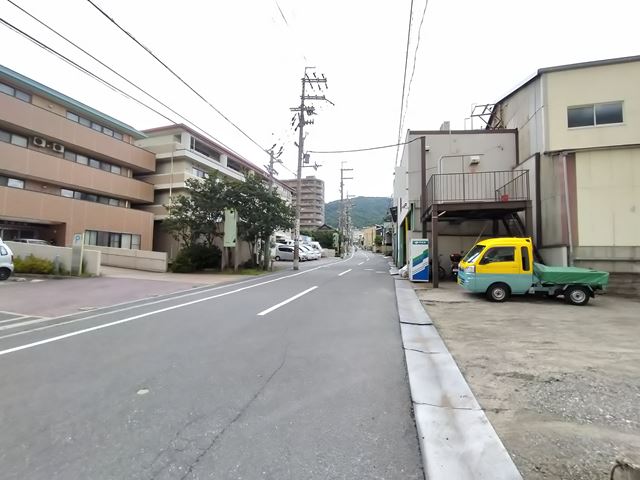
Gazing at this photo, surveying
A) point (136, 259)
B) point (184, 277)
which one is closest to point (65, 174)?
point (136, 259)

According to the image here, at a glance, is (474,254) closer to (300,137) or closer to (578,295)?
(578,295)

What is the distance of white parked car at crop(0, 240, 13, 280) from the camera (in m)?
15.3

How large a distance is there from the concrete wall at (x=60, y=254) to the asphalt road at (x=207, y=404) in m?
12.3

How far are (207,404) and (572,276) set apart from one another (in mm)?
10650

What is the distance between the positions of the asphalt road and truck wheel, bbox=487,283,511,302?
543 cm

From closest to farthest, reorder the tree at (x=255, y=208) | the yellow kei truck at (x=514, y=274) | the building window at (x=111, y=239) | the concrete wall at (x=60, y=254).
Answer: the yellow kei truck at (x=514, y=274) < the concrete wall at (x=60, y=254) < the tree at (x=255, y=208) < the building window at (x=111, y=239)

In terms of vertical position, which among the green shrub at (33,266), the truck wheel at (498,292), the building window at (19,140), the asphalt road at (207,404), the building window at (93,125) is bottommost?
the asphalt road at (207,404)

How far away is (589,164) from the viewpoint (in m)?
13.2

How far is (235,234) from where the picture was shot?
2184cm

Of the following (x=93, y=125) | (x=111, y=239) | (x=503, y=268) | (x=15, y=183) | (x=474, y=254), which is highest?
(x=93, y=125)

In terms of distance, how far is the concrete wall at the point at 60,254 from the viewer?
18.1m

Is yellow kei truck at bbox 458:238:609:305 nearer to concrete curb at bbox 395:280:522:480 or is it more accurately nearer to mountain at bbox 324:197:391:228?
concrete curb at bbox 395:280:522:480

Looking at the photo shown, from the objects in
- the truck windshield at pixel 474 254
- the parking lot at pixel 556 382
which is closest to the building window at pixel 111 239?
the truck windshield at pixel 474 254

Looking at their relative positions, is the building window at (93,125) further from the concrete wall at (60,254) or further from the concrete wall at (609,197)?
the concrete wall at (609,197)
